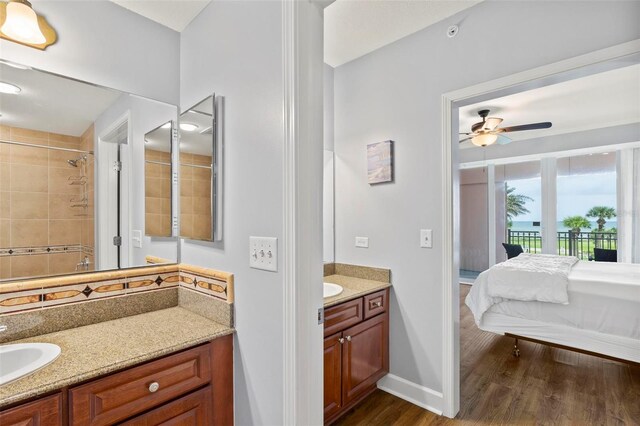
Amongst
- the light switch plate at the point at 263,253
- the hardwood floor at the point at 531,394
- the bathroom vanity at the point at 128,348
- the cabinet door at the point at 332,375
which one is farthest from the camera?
the hardwood floor at the point at 531,394

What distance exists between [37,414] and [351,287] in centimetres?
168

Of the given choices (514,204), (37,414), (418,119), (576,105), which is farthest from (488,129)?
(37,414)

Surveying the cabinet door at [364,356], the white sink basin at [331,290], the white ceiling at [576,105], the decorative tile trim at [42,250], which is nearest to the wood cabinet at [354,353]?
the cabinet door at [364,356]

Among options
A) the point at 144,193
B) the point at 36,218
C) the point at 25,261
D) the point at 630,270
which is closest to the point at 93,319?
the point at 25,261

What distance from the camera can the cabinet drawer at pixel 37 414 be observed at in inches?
35.0

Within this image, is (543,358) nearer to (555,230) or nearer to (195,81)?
(555,230)

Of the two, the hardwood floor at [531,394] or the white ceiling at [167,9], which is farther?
the hardwood floor at [531,394]

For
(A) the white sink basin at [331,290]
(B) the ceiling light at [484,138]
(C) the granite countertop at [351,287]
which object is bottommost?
(C) the granite countertop at [351,287]

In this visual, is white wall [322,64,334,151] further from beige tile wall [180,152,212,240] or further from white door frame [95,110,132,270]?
white door frame [95,110,132,270]

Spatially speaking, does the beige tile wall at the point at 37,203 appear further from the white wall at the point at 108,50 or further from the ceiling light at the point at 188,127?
the ceiling light at the point at 188,127

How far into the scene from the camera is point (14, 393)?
896 mm

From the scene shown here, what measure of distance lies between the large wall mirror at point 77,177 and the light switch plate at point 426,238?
1.60 metres

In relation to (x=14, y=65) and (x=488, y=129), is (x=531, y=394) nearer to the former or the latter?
(x=488, y=129)

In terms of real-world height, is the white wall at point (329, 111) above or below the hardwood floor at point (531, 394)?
above
